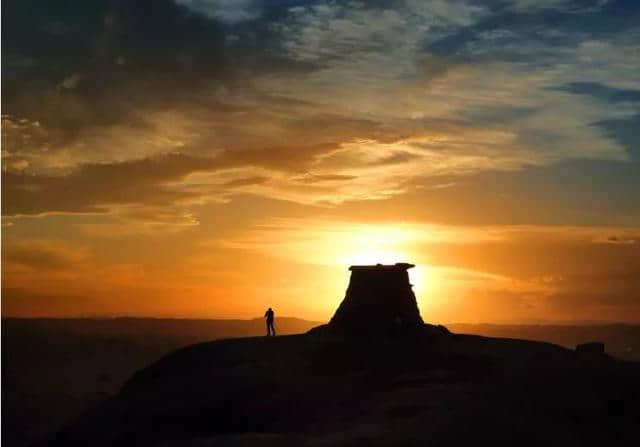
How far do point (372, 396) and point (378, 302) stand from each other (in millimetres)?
10865

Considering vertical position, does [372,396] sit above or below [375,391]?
below

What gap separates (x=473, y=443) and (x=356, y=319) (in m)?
17.3

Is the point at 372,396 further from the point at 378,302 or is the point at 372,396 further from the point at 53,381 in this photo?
the point at 53,381

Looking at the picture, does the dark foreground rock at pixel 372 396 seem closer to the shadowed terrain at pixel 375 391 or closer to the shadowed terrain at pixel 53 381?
Result: the shadowed terrain at pixel 375 391

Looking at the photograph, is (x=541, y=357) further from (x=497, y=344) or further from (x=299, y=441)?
(x=299, y=441)

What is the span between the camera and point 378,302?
4438 cm

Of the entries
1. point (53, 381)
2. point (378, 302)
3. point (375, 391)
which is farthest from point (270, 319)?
point (53, 381)

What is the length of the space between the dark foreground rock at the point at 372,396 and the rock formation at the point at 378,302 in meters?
0.81

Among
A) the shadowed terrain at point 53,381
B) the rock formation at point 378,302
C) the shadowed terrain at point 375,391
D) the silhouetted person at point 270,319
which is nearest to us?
the shadowed terrain at point 375,391

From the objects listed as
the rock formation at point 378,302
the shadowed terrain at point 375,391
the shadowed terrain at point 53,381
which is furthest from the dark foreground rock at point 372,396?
the shadowed terrain at point 53,381

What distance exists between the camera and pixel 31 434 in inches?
2795

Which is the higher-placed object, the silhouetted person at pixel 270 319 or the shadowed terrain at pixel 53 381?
the silhouetted person at pixel 270 319

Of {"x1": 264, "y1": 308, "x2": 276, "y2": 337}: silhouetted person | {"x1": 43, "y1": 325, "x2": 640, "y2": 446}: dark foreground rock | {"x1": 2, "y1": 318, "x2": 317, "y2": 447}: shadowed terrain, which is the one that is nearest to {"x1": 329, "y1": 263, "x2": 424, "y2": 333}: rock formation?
{"x1": 43, "y1": 325, "x2": 640, "y2": 446}: dark foreground rock

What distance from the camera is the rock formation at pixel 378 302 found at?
43938 mm
